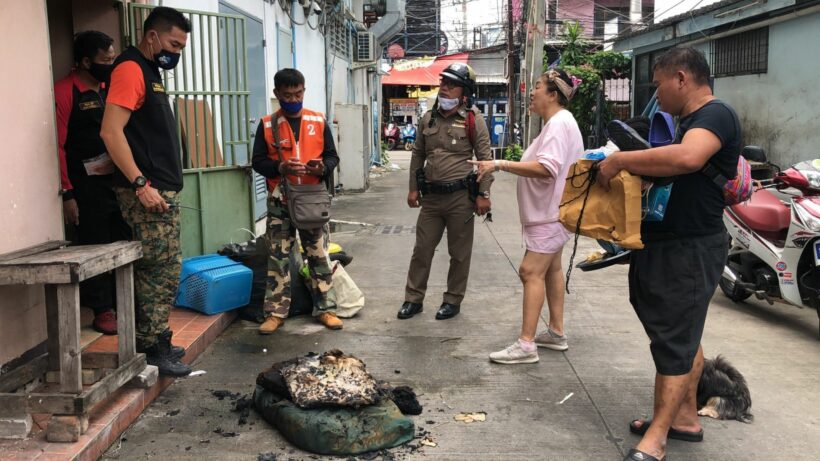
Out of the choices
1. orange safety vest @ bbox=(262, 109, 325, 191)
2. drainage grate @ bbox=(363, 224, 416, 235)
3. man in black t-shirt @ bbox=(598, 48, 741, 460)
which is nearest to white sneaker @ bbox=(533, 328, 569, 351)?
man in black t-shirt @ bbox=(598, 48, 741, 460)

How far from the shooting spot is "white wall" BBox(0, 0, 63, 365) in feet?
10.7

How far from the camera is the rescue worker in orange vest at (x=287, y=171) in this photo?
5.02m

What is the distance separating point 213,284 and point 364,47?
13.4m

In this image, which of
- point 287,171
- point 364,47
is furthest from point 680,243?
point 364,47

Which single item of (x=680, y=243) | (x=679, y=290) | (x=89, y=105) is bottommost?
(x=679, y=290)

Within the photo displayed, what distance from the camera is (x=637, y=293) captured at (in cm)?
335

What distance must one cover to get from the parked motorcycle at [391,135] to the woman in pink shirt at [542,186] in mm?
26895

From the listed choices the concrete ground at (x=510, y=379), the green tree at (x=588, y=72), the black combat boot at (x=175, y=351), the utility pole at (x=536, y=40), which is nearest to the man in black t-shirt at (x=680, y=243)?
the concrete ground at (x=510, y=379)

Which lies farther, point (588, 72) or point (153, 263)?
point (588, 72)

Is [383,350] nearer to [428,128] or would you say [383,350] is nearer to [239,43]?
[428,128]

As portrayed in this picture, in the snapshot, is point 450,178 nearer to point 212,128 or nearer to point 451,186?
point 451,186

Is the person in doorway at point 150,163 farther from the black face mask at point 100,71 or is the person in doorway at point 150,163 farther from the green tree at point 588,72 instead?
the green tree at point 588,72

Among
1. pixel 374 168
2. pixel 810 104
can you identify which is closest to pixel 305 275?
pixel 810 104

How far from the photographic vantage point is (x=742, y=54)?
11773 mm
